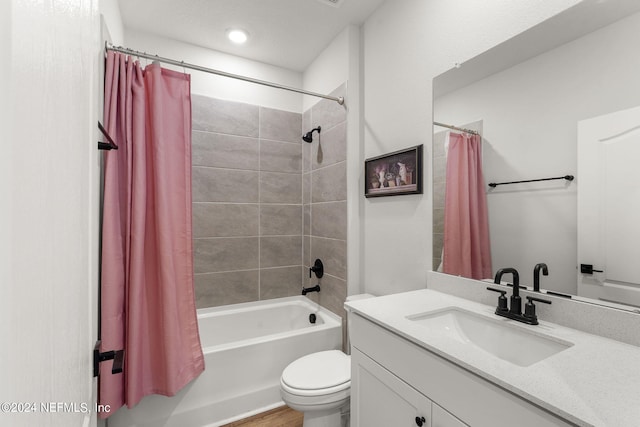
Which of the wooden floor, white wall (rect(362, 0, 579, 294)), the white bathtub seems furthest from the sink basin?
the wooden floor

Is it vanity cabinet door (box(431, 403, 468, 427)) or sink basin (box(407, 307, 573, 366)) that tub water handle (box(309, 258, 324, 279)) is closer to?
sink basin (box(407, 307, 573, 366))

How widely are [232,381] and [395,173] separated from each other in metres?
1.63


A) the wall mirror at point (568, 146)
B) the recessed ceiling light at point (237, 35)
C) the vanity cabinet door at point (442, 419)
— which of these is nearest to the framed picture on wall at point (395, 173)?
the wall mirror at point (568, 146)

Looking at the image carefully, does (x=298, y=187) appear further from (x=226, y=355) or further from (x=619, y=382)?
(x=619, y=382)

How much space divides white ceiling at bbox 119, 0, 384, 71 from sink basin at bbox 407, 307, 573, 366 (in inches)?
75.8

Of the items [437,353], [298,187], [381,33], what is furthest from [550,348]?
[298,187]

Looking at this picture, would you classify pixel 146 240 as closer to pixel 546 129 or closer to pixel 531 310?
pixel 531 310

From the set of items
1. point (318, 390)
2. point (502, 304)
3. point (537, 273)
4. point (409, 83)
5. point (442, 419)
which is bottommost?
point (318, 390)

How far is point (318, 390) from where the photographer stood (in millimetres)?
1409

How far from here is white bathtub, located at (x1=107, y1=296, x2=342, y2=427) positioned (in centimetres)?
159

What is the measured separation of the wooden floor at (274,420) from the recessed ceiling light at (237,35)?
2.69 metres

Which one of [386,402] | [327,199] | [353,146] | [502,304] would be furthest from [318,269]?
[502,304]

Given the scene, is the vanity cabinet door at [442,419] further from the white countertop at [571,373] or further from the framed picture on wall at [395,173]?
the framed picture on wall at [395,173]

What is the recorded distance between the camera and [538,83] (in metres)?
1.09
